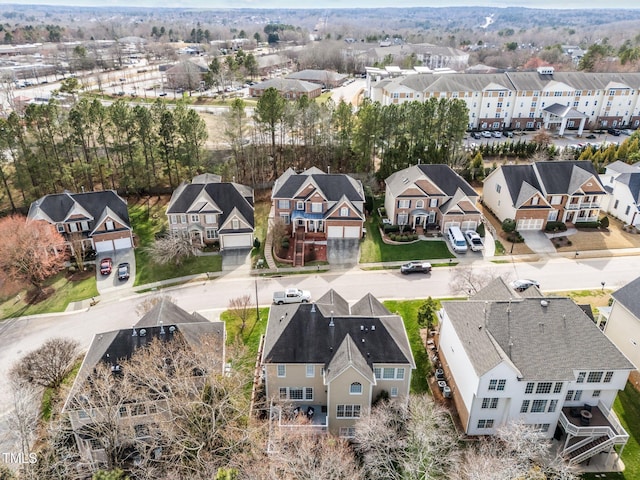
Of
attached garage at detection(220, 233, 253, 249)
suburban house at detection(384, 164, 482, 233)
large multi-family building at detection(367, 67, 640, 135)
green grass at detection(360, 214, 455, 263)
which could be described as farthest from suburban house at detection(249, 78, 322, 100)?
green grass at detection(360, 214, 455, 263)

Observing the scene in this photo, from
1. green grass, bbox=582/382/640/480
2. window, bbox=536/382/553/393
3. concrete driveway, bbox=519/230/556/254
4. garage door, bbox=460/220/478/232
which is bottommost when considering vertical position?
green grass, bbox=582/382/640/480

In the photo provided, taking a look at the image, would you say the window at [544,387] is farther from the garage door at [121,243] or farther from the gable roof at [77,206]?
the gable roof at [77,206]

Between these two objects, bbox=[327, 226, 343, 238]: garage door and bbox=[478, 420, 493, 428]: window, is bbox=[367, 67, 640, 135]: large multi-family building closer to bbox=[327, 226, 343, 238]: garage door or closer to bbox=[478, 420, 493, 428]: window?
bbox=[327, 226, 343, 238]: garage door

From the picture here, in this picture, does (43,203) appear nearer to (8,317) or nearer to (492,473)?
(8,317)

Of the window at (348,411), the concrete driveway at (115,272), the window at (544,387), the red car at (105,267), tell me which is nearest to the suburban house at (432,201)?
the window at (544,387)

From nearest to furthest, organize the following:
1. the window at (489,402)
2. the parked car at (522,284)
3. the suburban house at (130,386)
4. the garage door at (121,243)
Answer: the suburban house at (130,386)
the window at (489,402)
the parked car at (522,284)
the garage door at (121,243)

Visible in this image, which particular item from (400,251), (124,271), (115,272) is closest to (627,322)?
(400,251)
